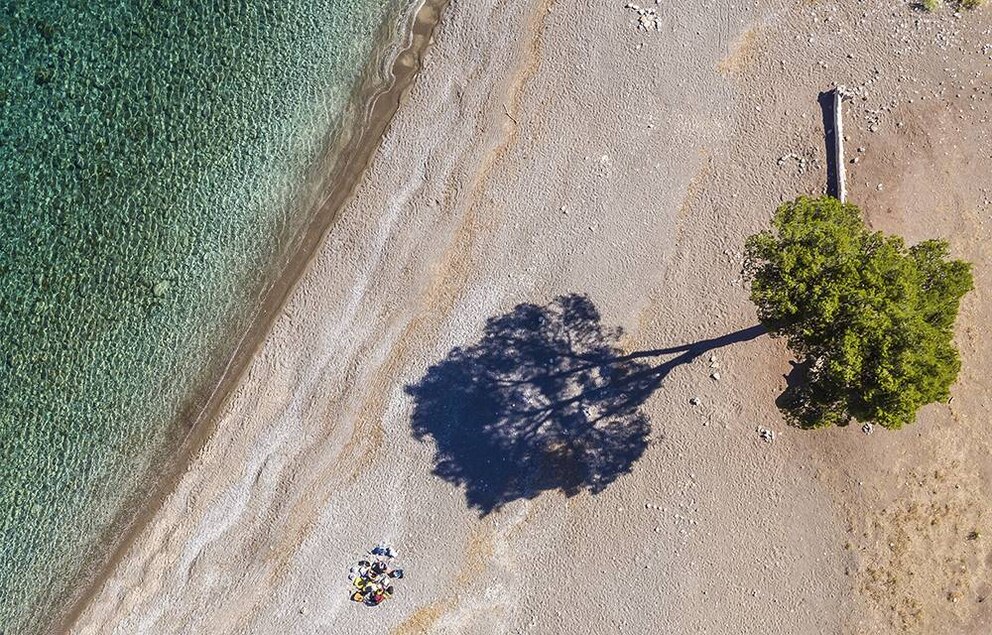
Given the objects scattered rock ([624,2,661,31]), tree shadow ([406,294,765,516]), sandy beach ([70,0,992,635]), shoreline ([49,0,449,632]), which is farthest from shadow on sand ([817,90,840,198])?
shoreline ([49,0,449,632])

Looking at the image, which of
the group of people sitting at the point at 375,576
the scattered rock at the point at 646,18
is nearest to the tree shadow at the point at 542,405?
the group of people sitting at the point at 375,576

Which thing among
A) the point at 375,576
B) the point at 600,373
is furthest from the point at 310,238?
the point at 375,576

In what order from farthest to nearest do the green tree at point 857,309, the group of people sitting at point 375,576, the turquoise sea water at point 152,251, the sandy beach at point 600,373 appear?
the turquoise sea water at point 152,251
the group of people sitting at point 375,576
the sandy beach at point 600,373
the green tree at point 857,309

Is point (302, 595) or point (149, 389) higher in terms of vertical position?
point (149, 389)

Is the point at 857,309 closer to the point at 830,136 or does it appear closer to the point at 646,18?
the point at 830,136

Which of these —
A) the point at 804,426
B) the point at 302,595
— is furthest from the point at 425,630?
the point at 804,426

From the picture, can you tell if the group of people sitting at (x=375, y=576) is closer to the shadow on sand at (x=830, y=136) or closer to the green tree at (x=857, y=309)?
the green tree at (x=857, y=309)

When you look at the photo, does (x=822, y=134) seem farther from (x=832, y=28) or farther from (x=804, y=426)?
(x=804, y=426)

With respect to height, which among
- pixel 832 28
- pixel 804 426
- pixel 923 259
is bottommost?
pixel 804 426
